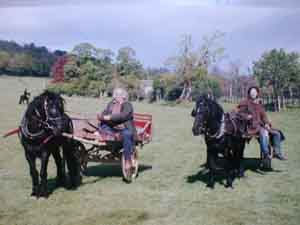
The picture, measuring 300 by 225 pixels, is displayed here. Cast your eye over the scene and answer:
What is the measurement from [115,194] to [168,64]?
45.4m

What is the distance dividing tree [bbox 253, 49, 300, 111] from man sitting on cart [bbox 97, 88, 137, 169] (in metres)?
27.1

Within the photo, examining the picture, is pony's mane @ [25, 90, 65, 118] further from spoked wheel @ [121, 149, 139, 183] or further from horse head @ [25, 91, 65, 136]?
spoked wheel @ [121, 149, 139, 183]

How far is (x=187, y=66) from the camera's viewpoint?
4950 cm

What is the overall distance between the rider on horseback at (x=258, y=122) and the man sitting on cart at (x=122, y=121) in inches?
90.2

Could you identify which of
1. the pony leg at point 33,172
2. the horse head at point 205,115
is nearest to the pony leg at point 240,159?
the horse head at point 205,115

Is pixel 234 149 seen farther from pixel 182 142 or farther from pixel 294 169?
pixel 182 142

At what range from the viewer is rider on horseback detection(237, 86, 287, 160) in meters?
7.41

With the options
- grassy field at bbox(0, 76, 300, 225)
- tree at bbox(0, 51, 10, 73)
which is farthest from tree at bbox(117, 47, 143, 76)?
grassy field at bbox(0, 76, 300, 225)

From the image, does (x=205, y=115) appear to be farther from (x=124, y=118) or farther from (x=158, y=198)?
(x=124, y=118)

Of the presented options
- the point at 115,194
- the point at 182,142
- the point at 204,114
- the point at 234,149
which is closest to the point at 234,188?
the point at 234,149

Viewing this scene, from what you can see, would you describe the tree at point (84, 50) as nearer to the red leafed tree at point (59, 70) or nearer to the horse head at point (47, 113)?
the red leafed tree at point (59, 70)

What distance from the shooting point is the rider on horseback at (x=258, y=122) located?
7.41m

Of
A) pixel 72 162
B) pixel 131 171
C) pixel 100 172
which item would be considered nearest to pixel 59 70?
pixel 100 172

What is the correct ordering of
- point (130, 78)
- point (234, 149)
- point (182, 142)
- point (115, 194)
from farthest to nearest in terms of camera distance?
point (130, 78) → point (182, 142) → point (234, 149) → point (115, 194)
